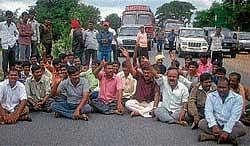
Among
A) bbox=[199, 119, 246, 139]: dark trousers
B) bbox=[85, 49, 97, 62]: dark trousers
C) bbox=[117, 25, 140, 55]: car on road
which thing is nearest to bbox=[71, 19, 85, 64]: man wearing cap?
bbox=[85, 49, 97, 62]: dark trousers

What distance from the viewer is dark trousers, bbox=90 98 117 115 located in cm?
1115

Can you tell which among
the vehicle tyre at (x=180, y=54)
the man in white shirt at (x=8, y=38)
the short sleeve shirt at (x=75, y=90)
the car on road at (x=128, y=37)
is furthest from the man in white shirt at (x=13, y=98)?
the vehicle tyre at (x=180, y=54)

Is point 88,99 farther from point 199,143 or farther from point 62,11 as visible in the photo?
point 62,11

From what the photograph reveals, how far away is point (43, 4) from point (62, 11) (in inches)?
122

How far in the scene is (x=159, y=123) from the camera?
33.4 ft

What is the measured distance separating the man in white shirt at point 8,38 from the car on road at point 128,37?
49.2 feet

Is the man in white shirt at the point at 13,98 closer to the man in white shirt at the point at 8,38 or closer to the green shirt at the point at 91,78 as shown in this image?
the green shirt at the point at 91,78

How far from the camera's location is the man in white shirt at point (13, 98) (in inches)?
393

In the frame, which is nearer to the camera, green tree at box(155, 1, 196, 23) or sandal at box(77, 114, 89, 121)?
sandal at box(77, 114, 89, 121)

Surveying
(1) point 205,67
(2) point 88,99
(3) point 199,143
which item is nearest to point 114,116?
(2) point 88,99

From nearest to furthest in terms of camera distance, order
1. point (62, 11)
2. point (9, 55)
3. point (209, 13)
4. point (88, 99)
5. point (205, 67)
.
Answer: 1. point (88, 99)
2. point (205, 67)
3. point (9, 55)
4. point (62, 11)
5. point (209, 13)

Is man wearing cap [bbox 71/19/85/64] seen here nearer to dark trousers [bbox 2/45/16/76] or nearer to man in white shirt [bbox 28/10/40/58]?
man in white shirt [bbox 28/10/40/58]

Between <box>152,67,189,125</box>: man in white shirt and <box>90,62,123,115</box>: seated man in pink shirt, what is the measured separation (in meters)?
A: 1.16

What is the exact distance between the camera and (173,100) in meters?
10.3
